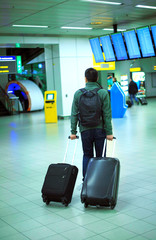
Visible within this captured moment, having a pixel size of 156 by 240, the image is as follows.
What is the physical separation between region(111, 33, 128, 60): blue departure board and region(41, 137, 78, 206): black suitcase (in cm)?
→ 1006

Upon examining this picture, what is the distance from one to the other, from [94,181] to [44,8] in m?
7.42

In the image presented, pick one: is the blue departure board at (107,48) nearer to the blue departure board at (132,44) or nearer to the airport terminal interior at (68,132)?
the airport terminal interior at (68,132)

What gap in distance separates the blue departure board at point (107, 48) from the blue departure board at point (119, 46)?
235 mm

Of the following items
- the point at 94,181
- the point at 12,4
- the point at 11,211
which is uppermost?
the point at 12,4

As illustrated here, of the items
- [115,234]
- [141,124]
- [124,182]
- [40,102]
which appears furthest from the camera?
[40,102]

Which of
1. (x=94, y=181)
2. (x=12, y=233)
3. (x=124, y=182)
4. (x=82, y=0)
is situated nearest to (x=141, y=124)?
(x=82, y=0)

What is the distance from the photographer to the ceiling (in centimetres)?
1030

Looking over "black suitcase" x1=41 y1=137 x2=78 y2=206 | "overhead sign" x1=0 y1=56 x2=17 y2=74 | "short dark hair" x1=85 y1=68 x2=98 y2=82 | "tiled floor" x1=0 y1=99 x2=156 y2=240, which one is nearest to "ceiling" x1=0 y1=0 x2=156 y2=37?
"tiled floor" x1=0 y1=99 x2=156 y2=240

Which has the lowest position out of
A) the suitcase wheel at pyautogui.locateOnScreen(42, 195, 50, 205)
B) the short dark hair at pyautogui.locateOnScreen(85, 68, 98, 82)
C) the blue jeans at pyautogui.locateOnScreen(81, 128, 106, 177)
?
the suitcase wheel at pyautogui.locateOnScreen(42, 195, 50, 205)

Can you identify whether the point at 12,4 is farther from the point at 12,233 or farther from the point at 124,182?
the point at 12,233

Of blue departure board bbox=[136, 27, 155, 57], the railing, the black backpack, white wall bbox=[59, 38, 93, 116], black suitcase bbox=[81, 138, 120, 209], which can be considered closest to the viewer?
black suitcase bbox=[81, 138, 120, 209]

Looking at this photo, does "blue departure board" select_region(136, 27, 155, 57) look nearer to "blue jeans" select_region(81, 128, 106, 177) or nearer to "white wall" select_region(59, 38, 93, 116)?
"white wall" select_region(59, 38, 93, 116)

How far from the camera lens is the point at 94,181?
4.67 m

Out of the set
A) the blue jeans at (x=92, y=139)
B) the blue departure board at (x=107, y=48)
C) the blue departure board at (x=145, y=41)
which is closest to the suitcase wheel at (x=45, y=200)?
the blue jeans at (x=92, y=139)
